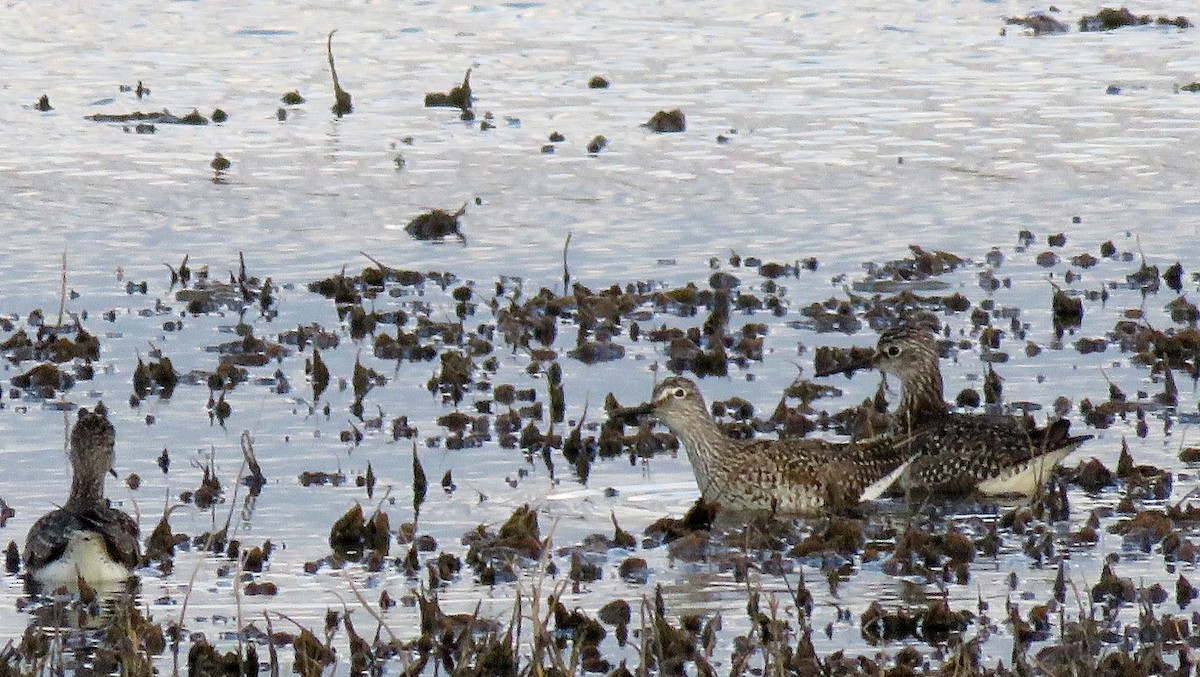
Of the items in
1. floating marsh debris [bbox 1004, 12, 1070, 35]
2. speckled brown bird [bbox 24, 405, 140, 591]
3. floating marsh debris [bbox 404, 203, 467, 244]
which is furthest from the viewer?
floating marsh debris [bbox 1004, 12, 1070, 35]

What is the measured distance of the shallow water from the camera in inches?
462

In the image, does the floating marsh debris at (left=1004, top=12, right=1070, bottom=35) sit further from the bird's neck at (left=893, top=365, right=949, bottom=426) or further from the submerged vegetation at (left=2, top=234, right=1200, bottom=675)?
the bird's neck at (left=893, top=365, right=949, bottom=426)

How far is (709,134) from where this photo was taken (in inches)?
892

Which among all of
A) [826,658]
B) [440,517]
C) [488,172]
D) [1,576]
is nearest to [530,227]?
[488,172]

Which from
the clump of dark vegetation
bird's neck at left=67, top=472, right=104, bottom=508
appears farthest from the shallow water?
bird's neck at left=67, top=472, right=104, bottom=508

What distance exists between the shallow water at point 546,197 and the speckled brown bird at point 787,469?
0.31 metres

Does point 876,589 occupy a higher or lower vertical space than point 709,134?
lower

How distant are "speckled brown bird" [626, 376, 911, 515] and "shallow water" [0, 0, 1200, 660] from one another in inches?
12.3

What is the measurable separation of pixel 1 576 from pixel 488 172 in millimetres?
11093

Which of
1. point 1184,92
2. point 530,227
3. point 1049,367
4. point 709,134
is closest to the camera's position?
point 1049,367

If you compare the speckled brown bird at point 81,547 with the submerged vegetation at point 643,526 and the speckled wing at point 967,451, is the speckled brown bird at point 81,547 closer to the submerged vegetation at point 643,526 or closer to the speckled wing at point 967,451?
the submerged vegetation at point 643,526

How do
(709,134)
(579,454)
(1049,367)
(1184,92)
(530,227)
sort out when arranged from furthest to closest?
(1184,92) → (709,134) → (530,227) → (1049,367) → (579,454)

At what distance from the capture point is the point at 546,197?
19844mm

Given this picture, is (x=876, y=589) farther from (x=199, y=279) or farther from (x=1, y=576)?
(x=199, y=279)
